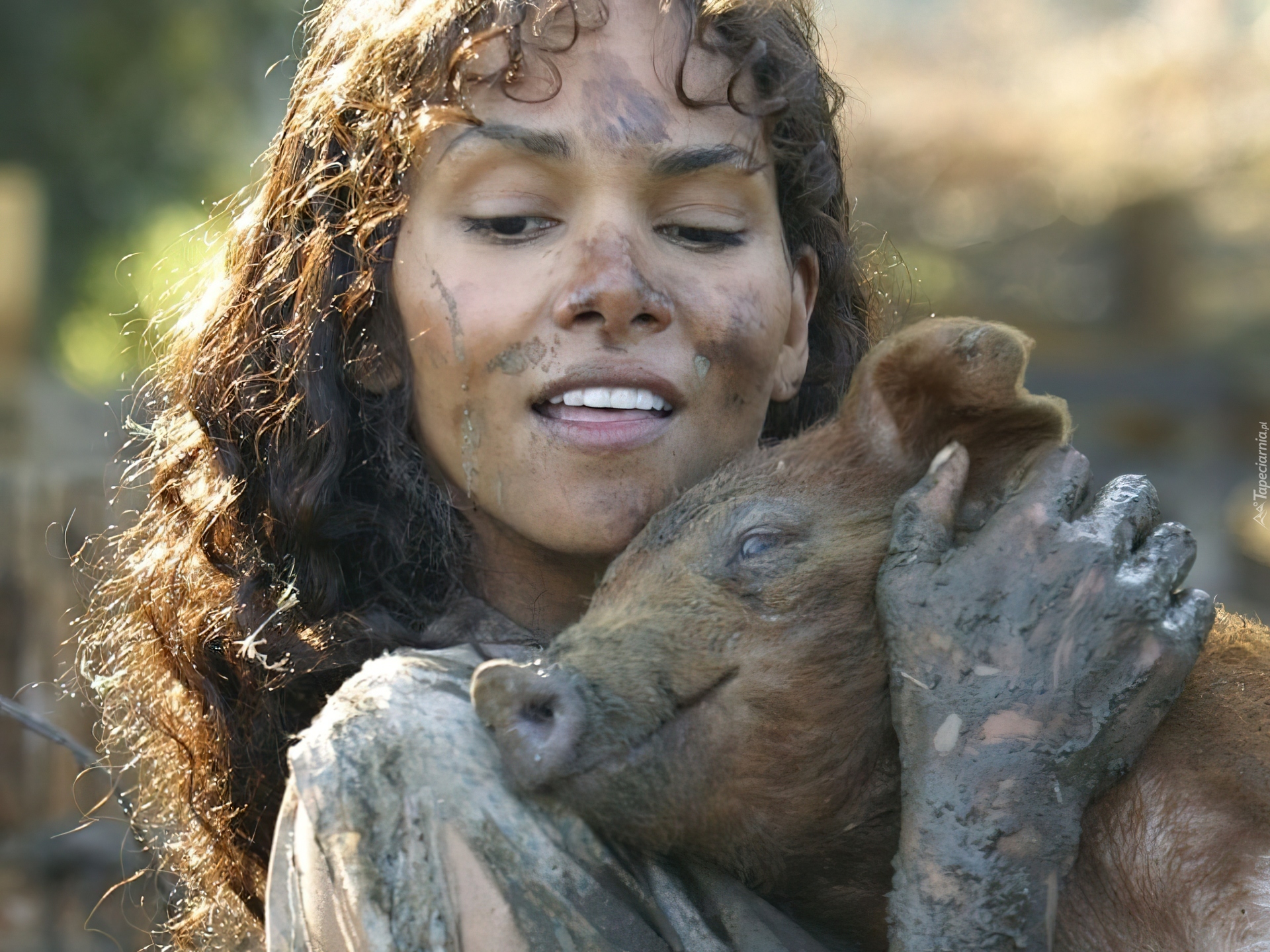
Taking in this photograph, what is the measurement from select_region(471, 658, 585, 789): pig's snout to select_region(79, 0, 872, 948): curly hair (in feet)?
1.80

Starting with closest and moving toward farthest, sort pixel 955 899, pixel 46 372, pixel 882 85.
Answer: pixel 955 899
pixel 46 372
pixel 882 85

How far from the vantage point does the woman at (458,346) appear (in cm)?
236

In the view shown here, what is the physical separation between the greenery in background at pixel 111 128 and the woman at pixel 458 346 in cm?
1088

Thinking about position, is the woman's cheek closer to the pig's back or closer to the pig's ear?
the pig's ear

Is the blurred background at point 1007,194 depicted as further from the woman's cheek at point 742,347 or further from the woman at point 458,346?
the woman's cheek at point 742,347

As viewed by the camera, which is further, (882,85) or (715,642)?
(882,85)

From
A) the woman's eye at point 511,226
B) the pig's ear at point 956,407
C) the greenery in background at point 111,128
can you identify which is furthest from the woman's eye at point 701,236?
the greenery in background at point 111,128

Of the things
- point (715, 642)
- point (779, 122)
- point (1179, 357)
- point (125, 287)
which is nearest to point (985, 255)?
point (1179, 357)

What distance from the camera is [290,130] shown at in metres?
2.80

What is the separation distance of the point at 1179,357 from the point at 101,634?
10313 mm

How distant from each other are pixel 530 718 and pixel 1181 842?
2.97 ft

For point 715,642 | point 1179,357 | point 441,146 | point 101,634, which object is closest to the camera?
point 715,642

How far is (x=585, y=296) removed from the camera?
229 centimetres

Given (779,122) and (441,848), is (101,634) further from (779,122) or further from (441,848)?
(779,122)
